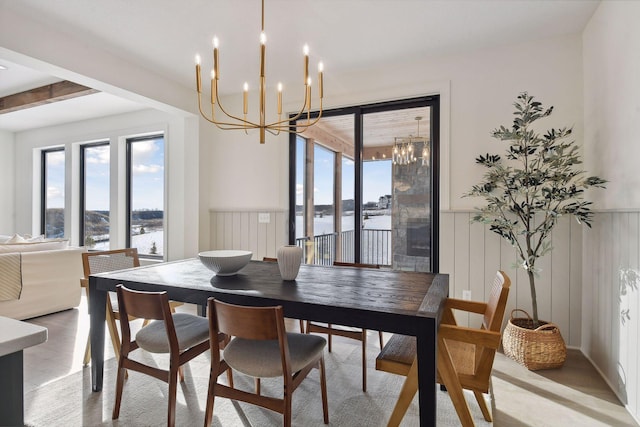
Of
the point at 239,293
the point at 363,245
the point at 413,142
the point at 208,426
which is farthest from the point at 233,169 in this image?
the point at 208,426

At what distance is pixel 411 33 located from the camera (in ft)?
9.52

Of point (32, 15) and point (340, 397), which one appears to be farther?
point (32, 15)

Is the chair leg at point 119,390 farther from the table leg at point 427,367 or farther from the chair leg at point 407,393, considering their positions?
the table leg at point 427,367

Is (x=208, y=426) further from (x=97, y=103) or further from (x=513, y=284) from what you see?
(x=97, y=103)

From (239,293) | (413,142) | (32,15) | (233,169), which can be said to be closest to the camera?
(239,293)

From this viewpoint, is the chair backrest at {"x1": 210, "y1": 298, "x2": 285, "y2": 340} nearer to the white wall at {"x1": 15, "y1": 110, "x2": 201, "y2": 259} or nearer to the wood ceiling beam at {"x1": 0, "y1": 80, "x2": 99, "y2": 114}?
the white wall at {"x1": 15, "y1": 110, "x2": 201, "y2": 259}

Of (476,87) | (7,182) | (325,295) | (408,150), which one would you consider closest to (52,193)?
(7,182)

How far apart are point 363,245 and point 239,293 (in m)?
2.25

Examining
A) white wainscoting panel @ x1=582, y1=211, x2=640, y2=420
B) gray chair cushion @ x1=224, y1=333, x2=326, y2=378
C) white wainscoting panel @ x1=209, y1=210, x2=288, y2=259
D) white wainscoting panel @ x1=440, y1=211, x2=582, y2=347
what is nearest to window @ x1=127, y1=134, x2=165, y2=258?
white wainscoting panel @ x1=209, y1=210, x2=288, y2=259

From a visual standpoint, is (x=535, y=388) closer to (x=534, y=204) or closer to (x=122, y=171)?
(x=534, y=204)

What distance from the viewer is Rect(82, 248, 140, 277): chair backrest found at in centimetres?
253

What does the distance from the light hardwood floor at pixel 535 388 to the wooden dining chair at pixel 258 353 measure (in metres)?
1.10

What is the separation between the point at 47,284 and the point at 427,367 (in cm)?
404

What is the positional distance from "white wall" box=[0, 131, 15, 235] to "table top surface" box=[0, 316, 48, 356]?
302 inches
